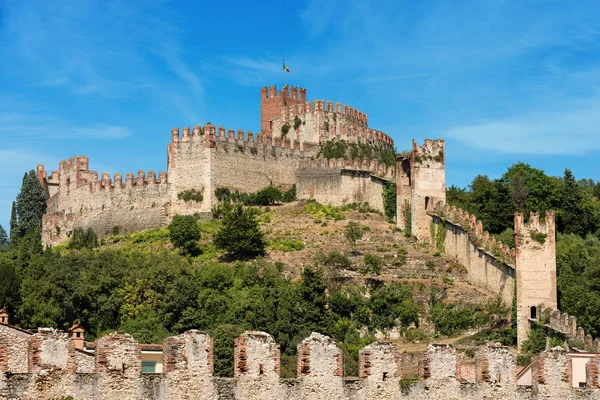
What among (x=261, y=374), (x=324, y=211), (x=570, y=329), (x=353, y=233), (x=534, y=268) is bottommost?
(x=261, y=374)

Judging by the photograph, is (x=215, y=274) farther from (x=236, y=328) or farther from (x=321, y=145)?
(x=321, y=145)

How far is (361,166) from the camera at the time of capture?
67.9 m

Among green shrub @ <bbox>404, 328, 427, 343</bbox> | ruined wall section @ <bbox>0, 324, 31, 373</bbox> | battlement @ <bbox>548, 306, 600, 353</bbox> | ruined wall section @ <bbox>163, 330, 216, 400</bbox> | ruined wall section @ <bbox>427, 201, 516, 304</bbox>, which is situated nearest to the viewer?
ruined wall section @ <bbox>163, 330, 216, 400</bbox>

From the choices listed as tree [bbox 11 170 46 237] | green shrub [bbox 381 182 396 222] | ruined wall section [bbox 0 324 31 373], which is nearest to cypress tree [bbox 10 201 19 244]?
tree [bbox 11 170 46 237]

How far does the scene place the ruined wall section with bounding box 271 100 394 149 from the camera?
73812mm

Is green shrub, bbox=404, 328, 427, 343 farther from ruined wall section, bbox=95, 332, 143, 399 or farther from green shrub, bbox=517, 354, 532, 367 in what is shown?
ruined wall section, bbox=95, 332, 143, 399

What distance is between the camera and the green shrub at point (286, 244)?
60.6m

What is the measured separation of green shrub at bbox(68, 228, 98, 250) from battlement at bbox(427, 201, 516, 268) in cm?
1966

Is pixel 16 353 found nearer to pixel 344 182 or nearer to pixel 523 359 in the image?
pixel 523 359

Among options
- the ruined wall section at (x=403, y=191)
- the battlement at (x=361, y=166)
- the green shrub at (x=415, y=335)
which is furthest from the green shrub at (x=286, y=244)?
the green shrub at (x=415, y=335)

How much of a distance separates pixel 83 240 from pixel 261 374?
45.0m

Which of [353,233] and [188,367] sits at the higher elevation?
[353,233]

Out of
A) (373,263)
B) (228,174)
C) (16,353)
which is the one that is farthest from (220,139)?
(16,353)

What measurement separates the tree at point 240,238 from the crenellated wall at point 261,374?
3224cm
